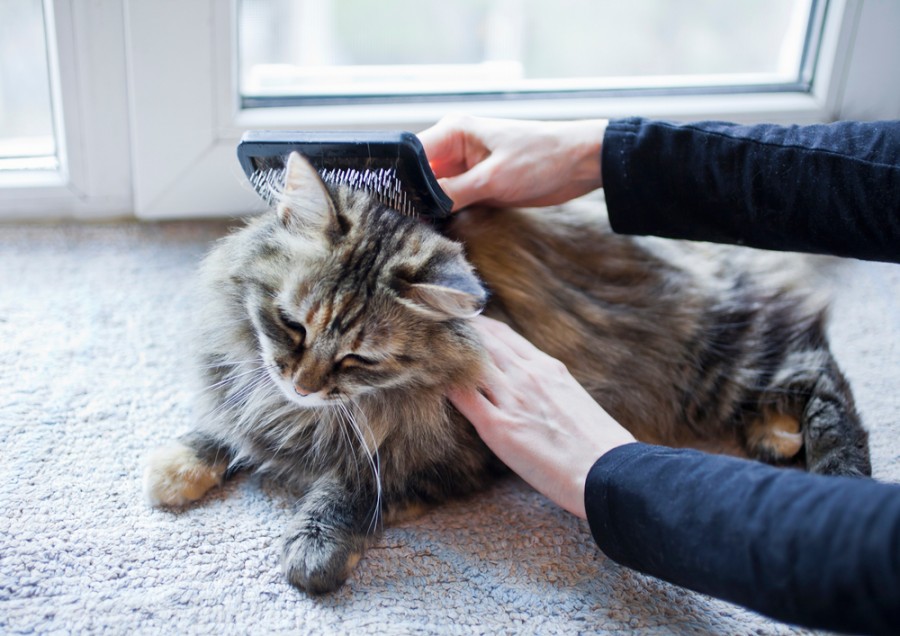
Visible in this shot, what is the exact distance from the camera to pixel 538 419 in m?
1.20

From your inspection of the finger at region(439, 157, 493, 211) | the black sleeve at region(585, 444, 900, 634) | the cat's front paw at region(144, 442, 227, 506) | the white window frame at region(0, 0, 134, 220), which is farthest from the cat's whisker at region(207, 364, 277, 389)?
the white window frame at region(0, 0, 134, 220)

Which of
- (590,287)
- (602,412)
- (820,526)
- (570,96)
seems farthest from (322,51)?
(820,526)

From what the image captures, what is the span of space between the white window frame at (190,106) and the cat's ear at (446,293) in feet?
2.55

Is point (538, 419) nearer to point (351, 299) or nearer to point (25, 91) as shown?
point (351, 299)

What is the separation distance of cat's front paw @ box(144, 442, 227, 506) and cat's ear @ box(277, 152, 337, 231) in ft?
1.31

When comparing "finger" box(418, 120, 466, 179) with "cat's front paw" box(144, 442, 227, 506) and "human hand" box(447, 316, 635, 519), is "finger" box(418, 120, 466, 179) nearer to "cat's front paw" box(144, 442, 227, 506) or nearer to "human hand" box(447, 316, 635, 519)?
"human hand" box(447, 316, 635, 519)

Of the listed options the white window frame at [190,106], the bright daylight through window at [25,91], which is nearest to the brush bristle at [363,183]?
the white window frame at [190,106]

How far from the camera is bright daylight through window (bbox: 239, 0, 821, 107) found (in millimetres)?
1846

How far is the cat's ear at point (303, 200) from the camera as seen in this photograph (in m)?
1.10

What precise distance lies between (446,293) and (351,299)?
14 cm

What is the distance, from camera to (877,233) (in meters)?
1.24

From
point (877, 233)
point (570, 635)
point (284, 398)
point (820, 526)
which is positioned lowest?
point (570, 635)

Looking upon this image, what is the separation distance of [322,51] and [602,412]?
115cm

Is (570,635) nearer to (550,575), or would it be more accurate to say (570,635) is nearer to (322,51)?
(550,575)
